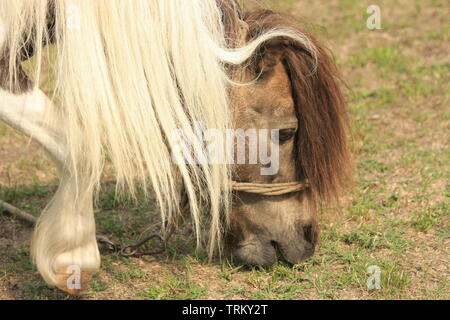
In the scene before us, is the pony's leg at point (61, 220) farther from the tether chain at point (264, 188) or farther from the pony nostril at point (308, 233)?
the pony nostril at point (308, 233)

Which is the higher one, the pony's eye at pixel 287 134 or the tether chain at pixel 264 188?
the pony's eye at pixel 287 134

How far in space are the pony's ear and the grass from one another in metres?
0.24

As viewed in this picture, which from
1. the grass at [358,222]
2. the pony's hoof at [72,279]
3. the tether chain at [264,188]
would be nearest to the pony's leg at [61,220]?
the pony's hoof at [72,279]

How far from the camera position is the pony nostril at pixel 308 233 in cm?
300

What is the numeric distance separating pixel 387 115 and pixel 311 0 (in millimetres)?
2801

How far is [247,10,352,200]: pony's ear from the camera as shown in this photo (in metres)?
2.81

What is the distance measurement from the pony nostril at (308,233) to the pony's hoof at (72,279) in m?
0.94

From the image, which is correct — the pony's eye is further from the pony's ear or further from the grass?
the grass

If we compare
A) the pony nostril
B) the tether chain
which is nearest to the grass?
the pony nostril

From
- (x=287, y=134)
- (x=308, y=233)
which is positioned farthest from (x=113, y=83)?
(x=308, y=233)

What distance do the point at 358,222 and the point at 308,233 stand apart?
78cm

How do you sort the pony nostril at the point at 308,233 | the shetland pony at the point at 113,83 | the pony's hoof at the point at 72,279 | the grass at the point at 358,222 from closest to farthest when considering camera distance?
the shetland pony at the point at 113,83 < the pony's hoof at the point at 72,279 < the pony nostril at the point at 308,233 < the grass at the point at 358,222

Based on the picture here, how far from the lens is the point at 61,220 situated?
2.78 metres

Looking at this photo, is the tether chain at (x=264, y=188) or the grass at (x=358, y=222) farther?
the grass at (x=358, y=222)
